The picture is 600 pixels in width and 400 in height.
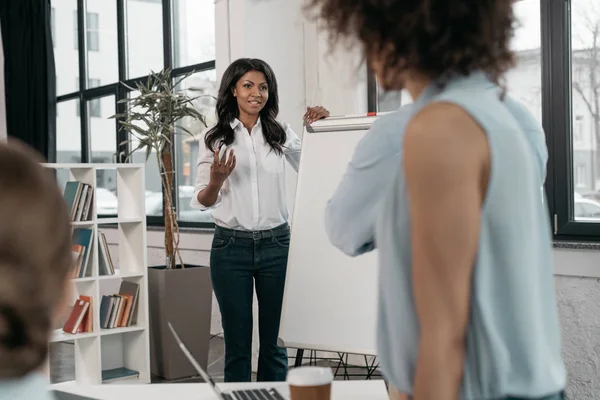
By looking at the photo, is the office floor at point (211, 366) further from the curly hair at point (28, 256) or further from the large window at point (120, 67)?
the curly hair at point (28, 256)

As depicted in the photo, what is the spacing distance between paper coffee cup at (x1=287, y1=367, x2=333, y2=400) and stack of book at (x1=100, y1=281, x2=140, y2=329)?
3.15m

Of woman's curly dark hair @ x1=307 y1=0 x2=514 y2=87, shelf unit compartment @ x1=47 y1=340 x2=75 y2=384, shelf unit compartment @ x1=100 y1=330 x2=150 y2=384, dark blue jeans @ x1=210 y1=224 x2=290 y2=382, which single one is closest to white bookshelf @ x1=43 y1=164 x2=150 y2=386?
shelf unit compartment @ x1=100 y1=330 x2=150 y2=384

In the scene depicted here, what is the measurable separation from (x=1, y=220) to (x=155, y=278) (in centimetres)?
379

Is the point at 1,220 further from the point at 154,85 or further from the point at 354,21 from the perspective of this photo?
the point at 154,85

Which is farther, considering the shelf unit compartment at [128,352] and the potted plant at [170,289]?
the potted plant at [170,289]

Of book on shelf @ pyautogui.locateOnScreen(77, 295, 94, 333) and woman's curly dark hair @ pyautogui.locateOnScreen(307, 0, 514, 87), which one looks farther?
book on shelf @ pyautogui.locateOnScreen(77, 295, 94, 333)

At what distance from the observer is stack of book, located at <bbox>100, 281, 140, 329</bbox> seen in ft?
13.4

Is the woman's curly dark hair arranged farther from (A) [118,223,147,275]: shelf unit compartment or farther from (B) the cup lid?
(A) [118,223,147,275]: shelf unit compartment

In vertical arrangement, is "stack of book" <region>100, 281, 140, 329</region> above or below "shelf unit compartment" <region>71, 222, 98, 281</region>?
below

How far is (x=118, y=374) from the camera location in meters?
4.09

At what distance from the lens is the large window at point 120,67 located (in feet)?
18.2

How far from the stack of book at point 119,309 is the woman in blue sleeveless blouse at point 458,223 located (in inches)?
137

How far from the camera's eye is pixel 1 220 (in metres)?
0.56

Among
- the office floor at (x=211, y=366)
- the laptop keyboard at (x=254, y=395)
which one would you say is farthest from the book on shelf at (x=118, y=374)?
the laptop keyboard at (x=254, y=395)
